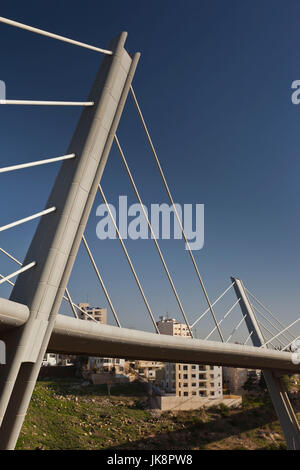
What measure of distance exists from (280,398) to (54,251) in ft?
69.0

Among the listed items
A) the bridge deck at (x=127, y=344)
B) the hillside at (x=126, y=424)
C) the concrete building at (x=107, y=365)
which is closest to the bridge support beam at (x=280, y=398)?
the bridge deck at (x=127, y=344)

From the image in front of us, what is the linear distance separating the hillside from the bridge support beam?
74.2 feet

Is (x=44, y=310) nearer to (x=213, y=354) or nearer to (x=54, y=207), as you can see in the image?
(x=54, y=207)

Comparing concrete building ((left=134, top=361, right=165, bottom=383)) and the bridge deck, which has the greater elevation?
concrete building ((left=134, top=361, right=165, bottom=383))

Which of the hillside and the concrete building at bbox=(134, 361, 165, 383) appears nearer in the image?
the hillside

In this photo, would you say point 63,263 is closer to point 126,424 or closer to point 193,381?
point 126,424

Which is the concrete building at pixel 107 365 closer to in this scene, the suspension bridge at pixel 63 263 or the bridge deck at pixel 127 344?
the bridge deck at pixel 127 344

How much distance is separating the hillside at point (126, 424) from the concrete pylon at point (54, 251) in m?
34.8

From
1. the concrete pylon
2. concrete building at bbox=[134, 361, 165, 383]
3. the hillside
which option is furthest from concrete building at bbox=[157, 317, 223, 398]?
the concrete pylon

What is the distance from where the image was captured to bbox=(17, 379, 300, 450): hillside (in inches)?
1597

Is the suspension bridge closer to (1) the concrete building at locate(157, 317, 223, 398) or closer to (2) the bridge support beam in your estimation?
(2) the bridge support beam

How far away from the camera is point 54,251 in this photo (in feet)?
23.9

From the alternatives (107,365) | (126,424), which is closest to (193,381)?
(126,424)

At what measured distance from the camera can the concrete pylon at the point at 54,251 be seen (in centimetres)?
693
